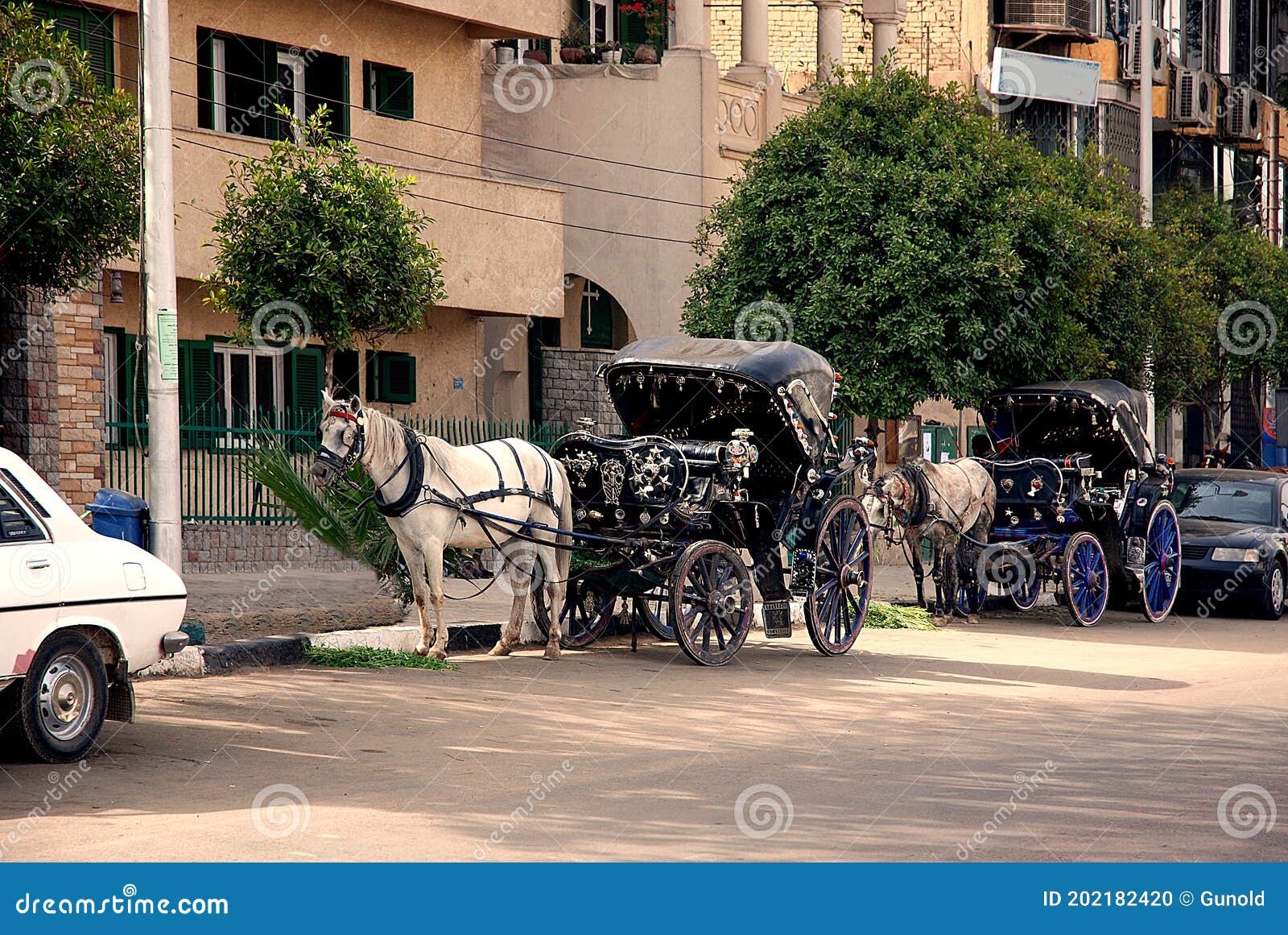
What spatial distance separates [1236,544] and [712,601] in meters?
9.31

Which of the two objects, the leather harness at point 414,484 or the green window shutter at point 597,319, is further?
the green window shutter at point 597,319

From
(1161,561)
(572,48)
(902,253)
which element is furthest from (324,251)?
(572,48)

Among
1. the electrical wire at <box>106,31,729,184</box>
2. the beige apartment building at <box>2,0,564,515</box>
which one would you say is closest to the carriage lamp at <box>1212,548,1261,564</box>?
the electrical wire at <box>106,31,729,184</box>

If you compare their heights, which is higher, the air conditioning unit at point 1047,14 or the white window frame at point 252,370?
the air conditioning unit at point 1047,14

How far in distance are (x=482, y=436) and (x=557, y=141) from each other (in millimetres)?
9501

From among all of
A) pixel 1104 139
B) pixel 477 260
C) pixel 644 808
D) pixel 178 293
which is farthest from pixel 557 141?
pixel 644 808

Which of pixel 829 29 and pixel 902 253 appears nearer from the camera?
pixel 902 253

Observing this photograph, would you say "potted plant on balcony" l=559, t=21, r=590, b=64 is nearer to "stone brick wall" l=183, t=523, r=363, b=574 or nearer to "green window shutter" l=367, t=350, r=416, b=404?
"green window shutter" l=367, t=350, r=416, b=404

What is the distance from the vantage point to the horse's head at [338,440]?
43.3 ft

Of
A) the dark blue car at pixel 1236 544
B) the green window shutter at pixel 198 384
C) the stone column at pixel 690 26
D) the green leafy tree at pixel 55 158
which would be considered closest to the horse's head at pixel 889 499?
the dark blue car at pixel 1236 544

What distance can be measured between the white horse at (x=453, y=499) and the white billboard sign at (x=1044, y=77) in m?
26.6

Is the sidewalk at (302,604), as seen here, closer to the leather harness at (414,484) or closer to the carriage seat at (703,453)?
the leather harness at (414,484)

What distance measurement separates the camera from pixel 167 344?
45.3ft

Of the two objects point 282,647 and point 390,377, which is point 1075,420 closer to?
point 282,647
